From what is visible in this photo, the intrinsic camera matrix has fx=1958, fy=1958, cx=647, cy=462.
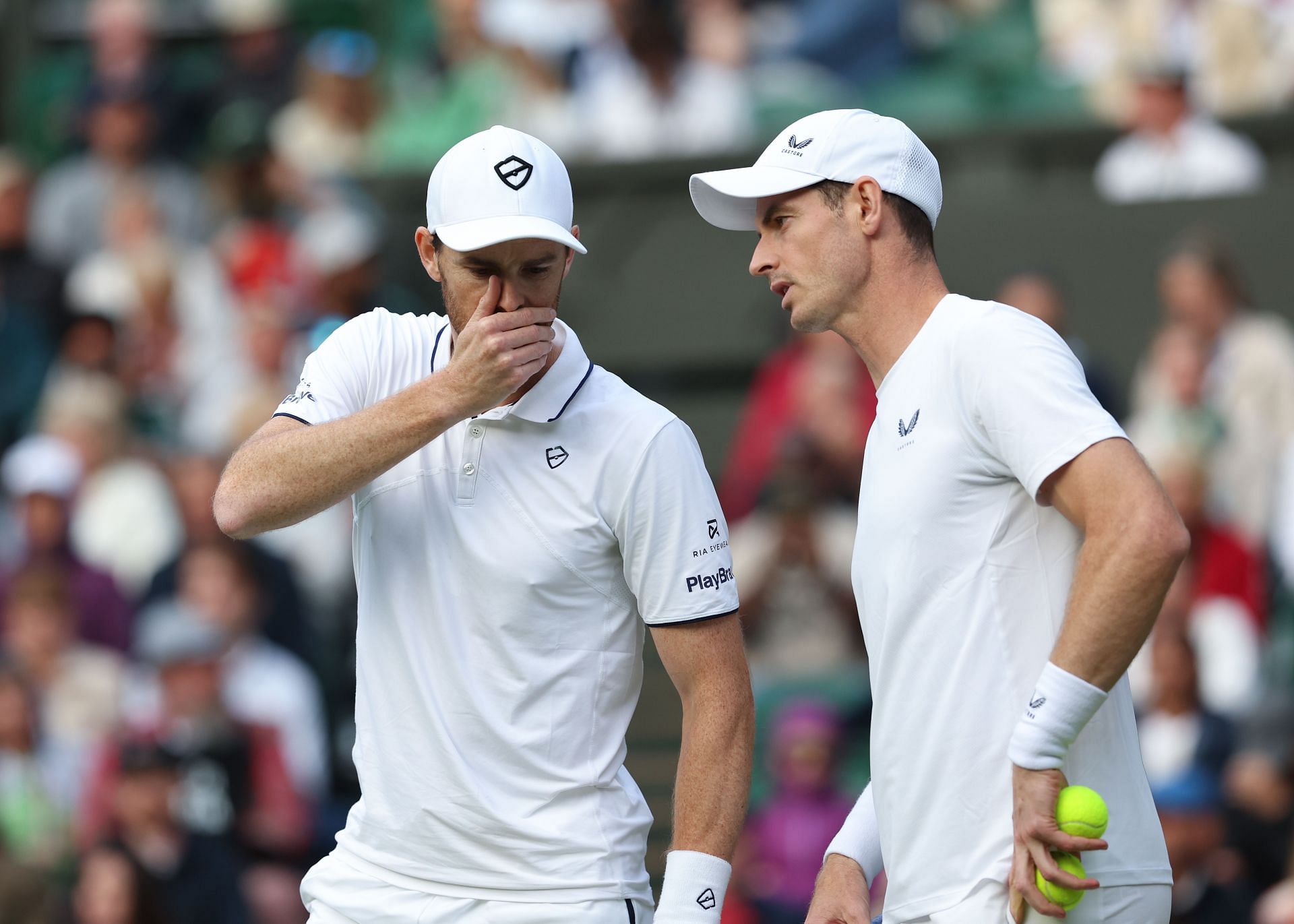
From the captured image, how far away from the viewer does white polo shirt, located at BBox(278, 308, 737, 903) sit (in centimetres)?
362

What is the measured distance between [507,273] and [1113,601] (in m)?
1.25

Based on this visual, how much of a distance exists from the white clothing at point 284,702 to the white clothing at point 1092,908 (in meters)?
5.46

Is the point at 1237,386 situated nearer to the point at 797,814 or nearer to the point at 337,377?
the point at 797,814

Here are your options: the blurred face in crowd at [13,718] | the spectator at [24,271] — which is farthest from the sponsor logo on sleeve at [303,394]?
the spectator at [24,271]

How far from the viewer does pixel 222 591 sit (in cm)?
874

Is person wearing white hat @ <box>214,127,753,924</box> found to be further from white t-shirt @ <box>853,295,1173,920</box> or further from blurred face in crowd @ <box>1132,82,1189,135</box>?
blurred face in crowd @ <box>1132,82,1189,135</box>

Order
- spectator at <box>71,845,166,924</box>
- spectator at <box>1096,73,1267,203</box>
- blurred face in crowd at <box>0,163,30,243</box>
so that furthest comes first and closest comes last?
1. blurred face in crowd at <box>0,163,30,243</box>
2. spectator at <box>1096,73,1267,203</box>
3. spectator at <box>71,845,166,924</box>

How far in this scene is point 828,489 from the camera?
27.6 ft

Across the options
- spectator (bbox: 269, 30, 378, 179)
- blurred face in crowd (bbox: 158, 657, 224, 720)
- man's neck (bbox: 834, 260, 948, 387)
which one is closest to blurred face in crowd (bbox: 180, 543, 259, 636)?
blurred face in crowd (bbox: 158, 657, 224, 720)

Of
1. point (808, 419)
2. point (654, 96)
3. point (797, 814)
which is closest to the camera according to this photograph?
point (797, 814)

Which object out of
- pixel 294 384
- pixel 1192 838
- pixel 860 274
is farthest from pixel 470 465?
pixel 294 384

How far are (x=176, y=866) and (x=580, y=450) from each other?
476 centimetres

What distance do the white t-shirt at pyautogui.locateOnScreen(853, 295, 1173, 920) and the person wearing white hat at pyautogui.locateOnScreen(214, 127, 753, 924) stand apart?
412mm

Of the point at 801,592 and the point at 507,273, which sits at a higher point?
the point at 507,273
